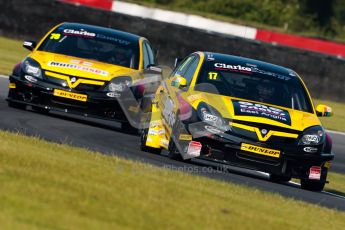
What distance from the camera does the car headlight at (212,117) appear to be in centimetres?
1131

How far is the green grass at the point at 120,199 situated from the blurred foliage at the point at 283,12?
38.9 m

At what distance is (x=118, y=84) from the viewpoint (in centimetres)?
1458

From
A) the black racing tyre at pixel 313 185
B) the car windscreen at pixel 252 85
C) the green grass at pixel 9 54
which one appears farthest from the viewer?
the green grass at pixel 9 54

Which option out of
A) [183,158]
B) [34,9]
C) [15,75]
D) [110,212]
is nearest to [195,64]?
[183,158]

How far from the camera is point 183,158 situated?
38.2 feet

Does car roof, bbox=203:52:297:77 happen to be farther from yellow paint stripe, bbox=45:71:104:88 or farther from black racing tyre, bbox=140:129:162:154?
yellow paint stripe, bbox=45:71:104:88

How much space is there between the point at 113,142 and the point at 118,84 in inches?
65.3

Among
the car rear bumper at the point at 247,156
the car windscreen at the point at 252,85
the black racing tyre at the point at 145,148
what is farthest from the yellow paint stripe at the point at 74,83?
the car rear bumper at the point at 247,156

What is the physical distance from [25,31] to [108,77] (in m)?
14.1

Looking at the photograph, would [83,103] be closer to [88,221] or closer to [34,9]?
[88,221]

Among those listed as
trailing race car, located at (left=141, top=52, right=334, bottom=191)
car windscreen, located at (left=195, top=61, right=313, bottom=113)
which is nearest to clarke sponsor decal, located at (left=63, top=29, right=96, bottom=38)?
trailing race car, located at (left=141, top=52, right=334, bottom=191)

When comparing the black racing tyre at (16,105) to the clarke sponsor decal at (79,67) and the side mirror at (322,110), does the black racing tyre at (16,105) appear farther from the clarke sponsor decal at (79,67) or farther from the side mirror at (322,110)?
the side mirror at (322,110)

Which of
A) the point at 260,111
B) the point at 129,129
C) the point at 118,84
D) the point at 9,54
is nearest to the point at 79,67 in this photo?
the point at 118,84

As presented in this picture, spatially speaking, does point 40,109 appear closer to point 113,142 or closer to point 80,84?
point 80,84
